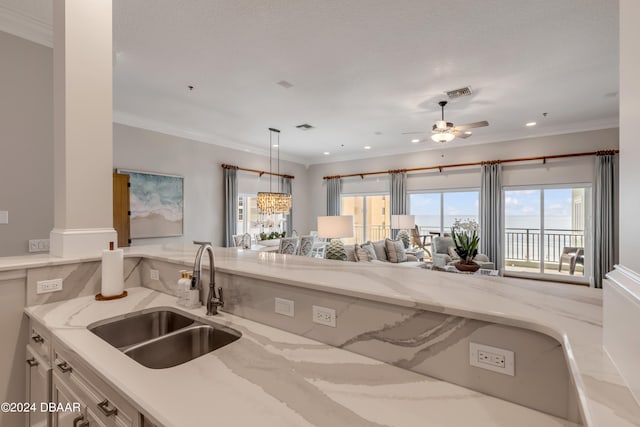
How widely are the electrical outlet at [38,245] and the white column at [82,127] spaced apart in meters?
1.01

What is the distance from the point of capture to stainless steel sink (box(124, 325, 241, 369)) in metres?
1.32

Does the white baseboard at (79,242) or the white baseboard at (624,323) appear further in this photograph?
the white baseboard at (79,242)

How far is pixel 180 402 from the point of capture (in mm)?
854

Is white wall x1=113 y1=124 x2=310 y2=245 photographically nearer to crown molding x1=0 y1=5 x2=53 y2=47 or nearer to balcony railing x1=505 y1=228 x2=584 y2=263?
crown molding x1=0 y1=5 x2=53 y2=47

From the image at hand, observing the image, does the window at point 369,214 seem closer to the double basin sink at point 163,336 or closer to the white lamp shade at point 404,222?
the white lamp shade at point 404,222

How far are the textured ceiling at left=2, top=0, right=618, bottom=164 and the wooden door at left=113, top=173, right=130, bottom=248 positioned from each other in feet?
3.10

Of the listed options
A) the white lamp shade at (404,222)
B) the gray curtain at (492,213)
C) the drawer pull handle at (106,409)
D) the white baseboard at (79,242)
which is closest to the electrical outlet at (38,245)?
the white baseboard at (79,242)

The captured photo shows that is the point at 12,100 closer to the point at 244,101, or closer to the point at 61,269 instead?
the point at 61,269

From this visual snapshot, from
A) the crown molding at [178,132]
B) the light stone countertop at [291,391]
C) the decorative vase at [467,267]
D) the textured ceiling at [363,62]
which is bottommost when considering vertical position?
the decorative vase at [467,267]

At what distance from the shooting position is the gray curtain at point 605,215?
499 cm

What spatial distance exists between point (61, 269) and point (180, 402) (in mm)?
1451

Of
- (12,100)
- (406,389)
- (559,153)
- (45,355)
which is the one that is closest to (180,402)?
(406,389)

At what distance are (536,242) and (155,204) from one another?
6.99 metres

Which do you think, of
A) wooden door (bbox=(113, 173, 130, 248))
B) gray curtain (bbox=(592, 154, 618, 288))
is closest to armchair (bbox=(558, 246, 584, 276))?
gray curtain (bbox=(592, 154, 618, 288))
